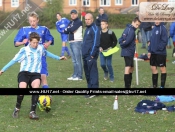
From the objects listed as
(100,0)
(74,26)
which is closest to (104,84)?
(74,26)

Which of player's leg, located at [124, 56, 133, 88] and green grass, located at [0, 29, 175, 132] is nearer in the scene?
green grass, located at [0, 29, 175, 132]

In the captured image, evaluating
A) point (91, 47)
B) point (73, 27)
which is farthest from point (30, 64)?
point (73, 27)

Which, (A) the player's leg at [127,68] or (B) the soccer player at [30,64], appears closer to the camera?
(B) the soccer player at [30,64]

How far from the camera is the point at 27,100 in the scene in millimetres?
10094

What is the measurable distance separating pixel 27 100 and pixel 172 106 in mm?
3037

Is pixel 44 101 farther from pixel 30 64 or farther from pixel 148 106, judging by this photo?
pixel 148 106

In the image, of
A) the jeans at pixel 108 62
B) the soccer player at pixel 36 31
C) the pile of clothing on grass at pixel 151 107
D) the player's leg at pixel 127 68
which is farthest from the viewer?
the jeans at pixel 108 62

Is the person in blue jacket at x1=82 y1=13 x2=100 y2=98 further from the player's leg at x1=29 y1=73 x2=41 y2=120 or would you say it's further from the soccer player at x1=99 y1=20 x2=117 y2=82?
the player's leg at x1=29 y1=73 x2=41 y2=120

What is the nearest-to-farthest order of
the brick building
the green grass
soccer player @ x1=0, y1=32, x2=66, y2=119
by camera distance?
the green grass → soccer player @ x1=0, y1=32, x2=66, y2=119 → the brick building

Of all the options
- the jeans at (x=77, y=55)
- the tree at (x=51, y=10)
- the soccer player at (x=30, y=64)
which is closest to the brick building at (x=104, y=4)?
the tree at (x=51, y=10)

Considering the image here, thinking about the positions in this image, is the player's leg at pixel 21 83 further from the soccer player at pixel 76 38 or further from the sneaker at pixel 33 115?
the soccer player at pixel 76 38

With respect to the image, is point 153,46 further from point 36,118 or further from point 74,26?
point 36,118

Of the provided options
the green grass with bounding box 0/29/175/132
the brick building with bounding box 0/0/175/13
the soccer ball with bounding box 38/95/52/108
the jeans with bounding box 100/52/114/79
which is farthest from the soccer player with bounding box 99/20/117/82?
the brick building with bounding box 0/0/175/13

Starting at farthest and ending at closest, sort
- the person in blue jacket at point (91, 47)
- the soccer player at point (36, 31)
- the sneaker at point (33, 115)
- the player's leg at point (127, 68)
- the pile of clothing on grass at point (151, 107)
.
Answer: the player's leg at point (127, 68)
the person in blue jacket at point (91, 47)
the soccer player at point (36, 31)
the pile of clothing on grass at point (151, 107)
the sneaker at point (33, 115)
